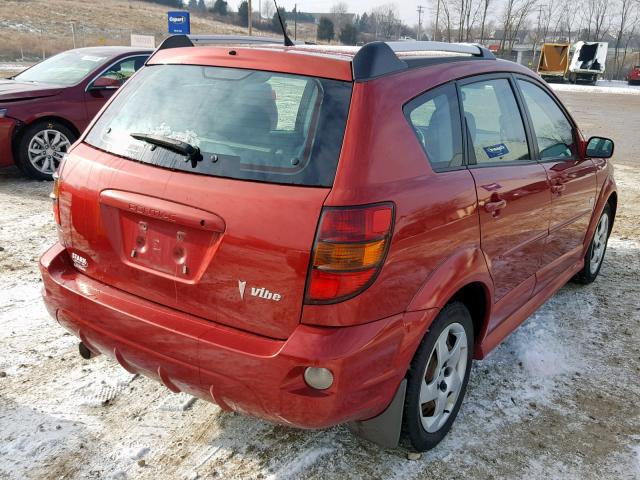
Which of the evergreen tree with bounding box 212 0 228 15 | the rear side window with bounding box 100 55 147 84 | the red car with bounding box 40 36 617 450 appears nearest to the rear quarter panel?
the red car with bounding box 40 36 617 450

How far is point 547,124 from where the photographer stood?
12.5 ft

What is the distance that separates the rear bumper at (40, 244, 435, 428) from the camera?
2.17 meters

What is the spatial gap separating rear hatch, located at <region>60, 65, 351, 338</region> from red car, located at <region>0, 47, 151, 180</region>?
5.27m

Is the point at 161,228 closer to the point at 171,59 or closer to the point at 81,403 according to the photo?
the point at 171,59

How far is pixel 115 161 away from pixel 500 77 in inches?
83.2

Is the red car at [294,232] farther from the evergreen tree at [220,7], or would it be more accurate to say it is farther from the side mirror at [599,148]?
the evergreen tree at [220,7]

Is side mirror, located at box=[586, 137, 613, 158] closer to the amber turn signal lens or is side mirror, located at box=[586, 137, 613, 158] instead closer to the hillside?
the amber turn signal lens

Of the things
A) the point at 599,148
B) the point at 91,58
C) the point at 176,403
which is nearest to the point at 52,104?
the point at 91,58

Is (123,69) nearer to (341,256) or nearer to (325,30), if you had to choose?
(341,256)

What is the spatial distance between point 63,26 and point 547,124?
71013mm

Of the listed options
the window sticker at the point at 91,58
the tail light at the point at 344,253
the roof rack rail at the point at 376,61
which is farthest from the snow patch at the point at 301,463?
the window sticker at the point at 91,58

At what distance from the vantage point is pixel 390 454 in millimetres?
2807

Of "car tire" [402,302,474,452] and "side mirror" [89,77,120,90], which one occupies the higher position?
"side mirror" [89,77,120,90]

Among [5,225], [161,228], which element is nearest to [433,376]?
[161,228]
